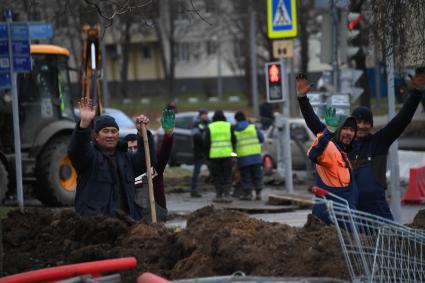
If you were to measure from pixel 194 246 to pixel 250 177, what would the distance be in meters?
14.6

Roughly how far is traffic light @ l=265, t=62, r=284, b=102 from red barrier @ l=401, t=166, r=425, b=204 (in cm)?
311

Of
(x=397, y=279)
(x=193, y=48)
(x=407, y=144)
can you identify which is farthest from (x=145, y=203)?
(x=193, y=48)

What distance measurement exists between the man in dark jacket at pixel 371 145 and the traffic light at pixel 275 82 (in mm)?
12153

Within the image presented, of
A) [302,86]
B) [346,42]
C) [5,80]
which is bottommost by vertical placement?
[302,86]

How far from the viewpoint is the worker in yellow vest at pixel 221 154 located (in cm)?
2106

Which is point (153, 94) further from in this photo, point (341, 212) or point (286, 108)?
point (341, 212)

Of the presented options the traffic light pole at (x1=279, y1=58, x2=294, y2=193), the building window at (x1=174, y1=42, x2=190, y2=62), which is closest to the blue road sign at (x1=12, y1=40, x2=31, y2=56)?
the traffic light pole at (x1=279, y1=58, x2=294, y2=193)

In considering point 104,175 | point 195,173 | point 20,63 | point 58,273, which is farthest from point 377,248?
point 195,173

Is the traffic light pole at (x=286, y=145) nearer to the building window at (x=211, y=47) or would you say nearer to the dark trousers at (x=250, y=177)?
the dark trousers at (x=250, y=177)

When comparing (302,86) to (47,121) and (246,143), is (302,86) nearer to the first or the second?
(47,121)

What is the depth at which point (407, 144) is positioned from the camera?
2672cm

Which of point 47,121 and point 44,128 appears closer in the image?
point 44,128

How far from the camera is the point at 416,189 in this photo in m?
20.2

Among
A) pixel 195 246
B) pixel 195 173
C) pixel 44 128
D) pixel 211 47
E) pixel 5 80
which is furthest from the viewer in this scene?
pixel 211 47
